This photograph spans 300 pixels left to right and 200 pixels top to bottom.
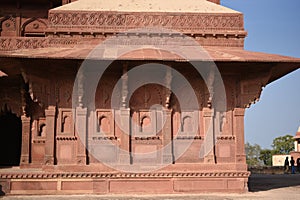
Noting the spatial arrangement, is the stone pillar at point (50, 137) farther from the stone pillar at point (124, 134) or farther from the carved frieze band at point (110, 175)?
the stone pillar at point (124, 134)

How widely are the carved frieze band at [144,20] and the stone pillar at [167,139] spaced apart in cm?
282

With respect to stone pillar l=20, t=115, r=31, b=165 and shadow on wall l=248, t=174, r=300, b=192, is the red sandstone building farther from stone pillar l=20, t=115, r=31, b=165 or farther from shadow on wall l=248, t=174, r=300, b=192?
shadow on wall l=248, t=174, r=300, b=192

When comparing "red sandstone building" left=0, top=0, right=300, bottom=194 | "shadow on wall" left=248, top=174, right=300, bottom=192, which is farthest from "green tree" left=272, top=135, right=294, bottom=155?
"red sandstone building" left=0, top=0, right=300, bottom=194

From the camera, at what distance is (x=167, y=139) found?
37.6 feet

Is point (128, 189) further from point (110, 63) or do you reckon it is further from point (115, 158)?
point (110, 63)

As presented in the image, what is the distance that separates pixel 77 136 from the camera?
11.4 meters

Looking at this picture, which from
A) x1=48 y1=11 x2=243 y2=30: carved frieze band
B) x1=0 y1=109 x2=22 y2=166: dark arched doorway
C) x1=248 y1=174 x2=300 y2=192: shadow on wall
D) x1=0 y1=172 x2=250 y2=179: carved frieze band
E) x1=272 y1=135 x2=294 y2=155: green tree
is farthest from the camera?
x1=272 y1=135 x2=294 y2=155: green tree

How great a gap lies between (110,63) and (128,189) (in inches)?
139

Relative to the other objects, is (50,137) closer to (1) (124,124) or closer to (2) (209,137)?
(1) (124,124)

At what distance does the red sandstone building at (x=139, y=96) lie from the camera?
10969 mm

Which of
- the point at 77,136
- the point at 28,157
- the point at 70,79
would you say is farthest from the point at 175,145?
the point at 28,157

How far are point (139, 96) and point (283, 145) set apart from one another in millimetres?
53203

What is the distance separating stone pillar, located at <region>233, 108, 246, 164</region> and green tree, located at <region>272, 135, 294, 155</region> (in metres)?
50.9

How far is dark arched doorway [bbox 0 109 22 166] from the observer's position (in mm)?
17344
